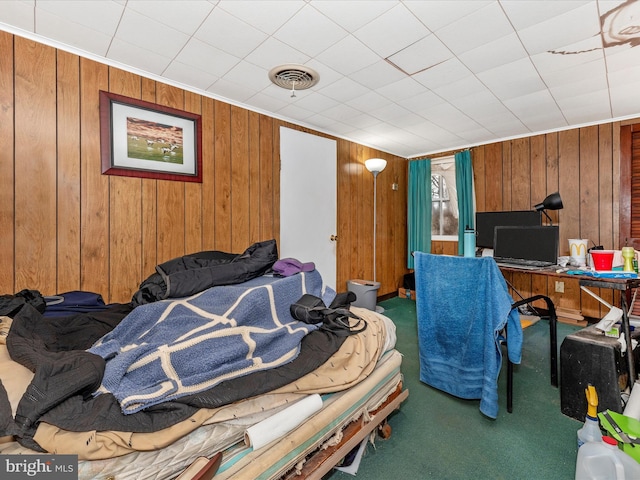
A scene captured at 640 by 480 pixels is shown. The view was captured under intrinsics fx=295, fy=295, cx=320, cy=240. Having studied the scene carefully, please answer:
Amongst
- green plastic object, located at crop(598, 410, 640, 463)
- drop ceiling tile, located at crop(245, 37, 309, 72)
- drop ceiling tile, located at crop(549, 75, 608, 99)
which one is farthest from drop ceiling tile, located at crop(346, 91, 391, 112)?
green plastic object, located at crop(598, 410, 640, 463)

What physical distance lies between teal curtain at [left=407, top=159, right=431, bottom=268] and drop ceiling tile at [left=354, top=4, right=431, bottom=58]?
284 cm

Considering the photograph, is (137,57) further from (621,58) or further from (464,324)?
(621,58)

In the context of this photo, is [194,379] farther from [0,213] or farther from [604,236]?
[604,236]

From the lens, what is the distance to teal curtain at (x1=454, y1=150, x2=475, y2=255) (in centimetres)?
409

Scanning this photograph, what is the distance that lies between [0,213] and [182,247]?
1.05m

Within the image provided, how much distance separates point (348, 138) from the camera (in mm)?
3850

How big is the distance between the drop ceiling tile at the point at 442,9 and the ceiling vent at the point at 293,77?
830 millimetres

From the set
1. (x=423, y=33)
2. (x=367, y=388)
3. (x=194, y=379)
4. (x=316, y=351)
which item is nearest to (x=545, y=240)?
(x=423, y=33)

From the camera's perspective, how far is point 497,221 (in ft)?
11.8

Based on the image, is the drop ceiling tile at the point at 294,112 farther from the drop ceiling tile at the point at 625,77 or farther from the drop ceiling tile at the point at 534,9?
the drop ceiling tile at the point at 625,77

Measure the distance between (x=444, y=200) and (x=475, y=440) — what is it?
11.7ft

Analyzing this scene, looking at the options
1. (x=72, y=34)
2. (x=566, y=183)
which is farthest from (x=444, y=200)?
(x=72, y=34)

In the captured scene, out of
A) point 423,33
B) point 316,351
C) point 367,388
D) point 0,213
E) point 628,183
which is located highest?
point 423,33

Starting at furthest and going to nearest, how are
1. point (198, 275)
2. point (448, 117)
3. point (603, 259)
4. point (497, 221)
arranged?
1. point (497, 221)
2. point (448, 117)
3. point (603, 259)
4. point (198, 275)
